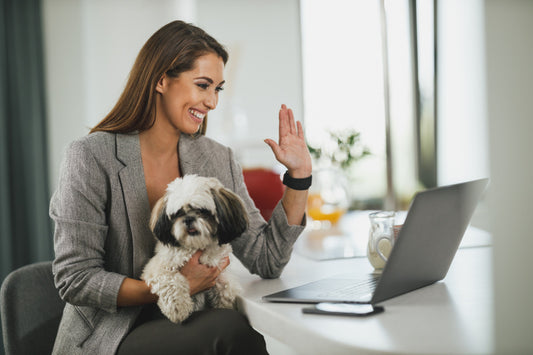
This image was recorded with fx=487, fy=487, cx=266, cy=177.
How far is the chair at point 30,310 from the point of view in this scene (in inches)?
51.6

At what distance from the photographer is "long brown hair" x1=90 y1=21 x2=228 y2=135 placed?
140cm

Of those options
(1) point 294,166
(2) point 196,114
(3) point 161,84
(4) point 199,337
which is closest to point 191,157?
(2) point 196,114

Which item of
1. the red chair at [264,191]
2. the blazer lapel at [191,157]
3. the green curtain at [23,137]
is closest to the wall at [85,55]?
the green curtain at [23,137]

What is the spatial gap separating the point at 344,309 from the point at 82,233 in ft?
2.25

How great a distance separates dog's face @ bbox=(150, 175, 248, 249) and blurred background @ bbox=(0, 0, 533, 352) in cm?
60

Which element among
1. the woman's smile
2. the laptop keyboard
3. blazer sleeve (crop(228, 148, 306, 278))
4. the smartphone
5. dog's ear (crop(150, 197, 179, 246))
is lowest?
the laptop keyboard

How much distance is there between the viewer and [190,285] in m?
1.20

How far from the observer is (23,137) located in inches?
119

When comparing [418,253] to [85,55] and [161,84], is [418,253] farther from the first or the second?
[85,55]

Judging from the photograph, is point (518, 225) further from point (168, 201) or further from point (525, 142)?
point (168, 201)

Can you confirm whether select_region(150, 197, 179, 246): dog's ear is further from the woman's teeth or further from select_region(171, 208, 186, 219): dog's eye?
the woman's teeth

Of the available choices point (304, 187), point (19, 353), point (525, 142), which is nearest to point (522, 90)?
point (525, 142)

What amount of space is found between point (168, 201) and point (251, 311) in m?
0.32

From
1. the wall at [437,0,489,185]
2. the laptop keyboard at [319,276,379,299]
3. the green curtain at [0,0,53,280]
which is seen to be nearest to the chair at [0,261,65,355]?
the laptop keyboard at [319,276,379,299]
